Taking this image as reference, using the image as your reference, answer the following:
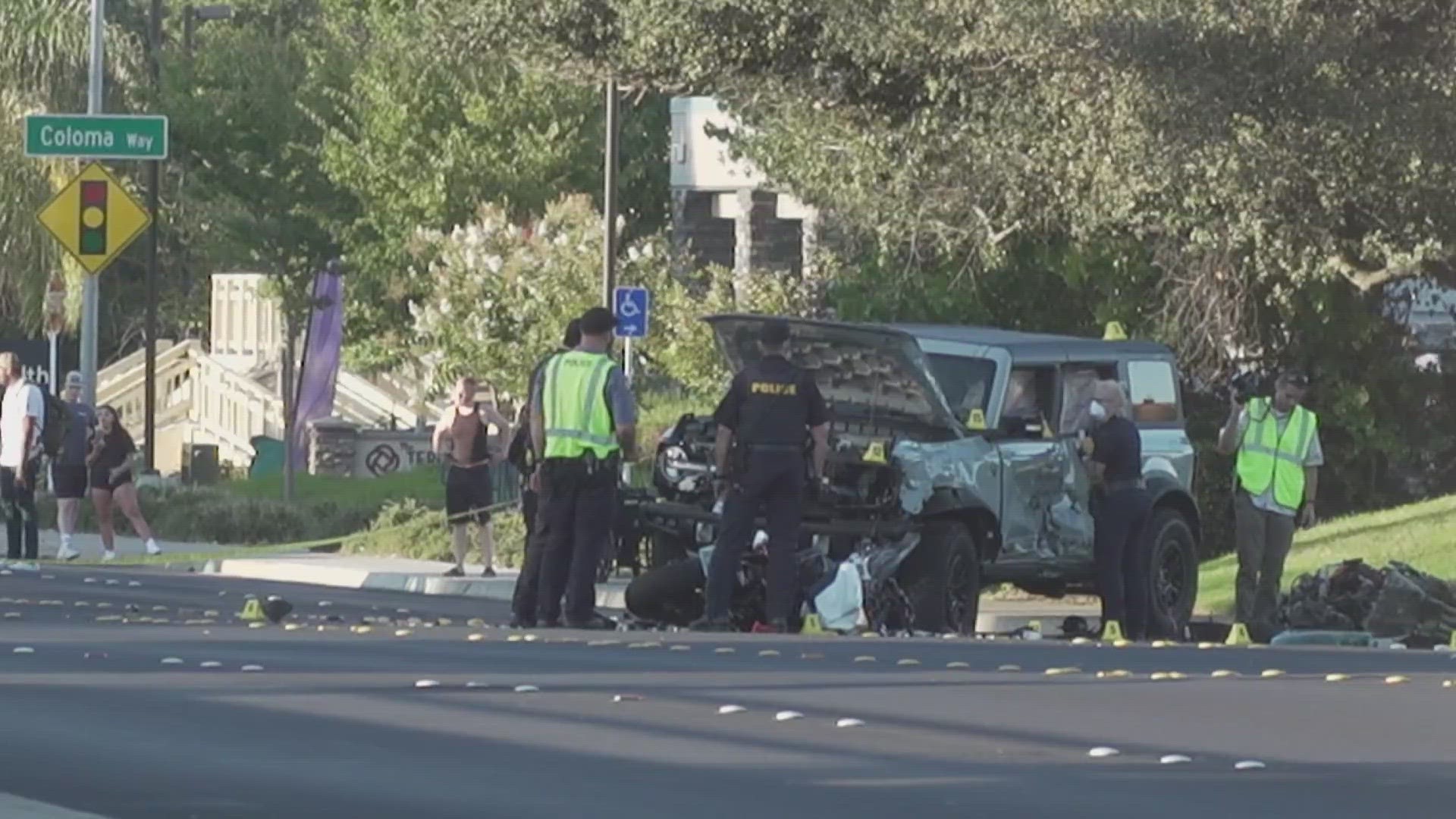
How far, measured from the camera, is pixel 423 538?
1112 inches

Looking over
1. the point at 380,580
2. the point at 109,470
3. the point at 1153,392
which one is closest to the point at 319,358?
the point at 109,470

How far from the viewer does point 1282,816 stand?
890 cm

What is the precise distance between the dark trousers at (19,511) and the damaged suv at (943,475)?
31.3 ft

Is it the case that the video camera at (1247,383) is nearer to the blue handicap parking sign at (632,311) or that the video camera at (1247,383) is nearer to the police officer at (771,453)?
the blue handicap parking sign at (632,311)

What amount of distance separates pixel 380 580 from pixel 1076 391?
7512 millimetres

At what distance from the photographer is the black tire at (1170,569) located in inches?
776

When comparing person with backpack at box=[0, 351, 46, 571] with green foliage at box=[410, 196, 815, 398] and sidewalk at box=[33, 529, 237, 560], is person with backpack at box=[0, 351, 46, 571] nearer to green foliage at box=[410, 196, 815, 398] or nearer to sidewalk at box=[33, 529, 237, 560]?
sidewalk at box=[33, 529, 237, 560]

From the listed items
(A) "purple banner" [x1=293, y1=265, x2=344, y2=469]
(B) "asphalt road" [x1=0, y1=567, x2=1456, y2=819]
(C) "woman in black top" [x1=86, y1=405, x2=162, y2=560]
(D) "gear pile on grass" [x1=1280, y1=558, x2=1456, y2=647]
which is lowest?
(B) "asphalt road" [x1=0, y1=567, x2=1456, y2=819]

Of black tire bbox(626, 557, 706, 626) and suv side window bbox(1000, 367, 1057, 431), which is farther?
suv side window bbox(1000, 367, 1057, 431)

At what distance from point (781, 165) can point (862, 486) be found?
12146 millimetres

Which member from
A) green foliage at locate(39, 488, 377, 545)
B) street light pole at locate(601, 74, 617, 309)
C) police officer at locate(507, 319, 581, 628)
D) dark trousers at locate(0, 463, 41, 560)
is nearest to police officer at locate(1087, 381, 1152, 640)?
police officer at locate(507, 319, 581, 628)

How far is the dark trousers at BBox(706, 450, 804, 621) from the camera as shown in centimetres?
1677

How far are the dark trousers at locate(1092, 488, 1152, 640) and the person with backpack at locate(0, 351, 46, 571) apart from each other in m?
10.6

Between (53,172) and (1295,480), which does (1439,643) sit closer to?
(1295,480)
